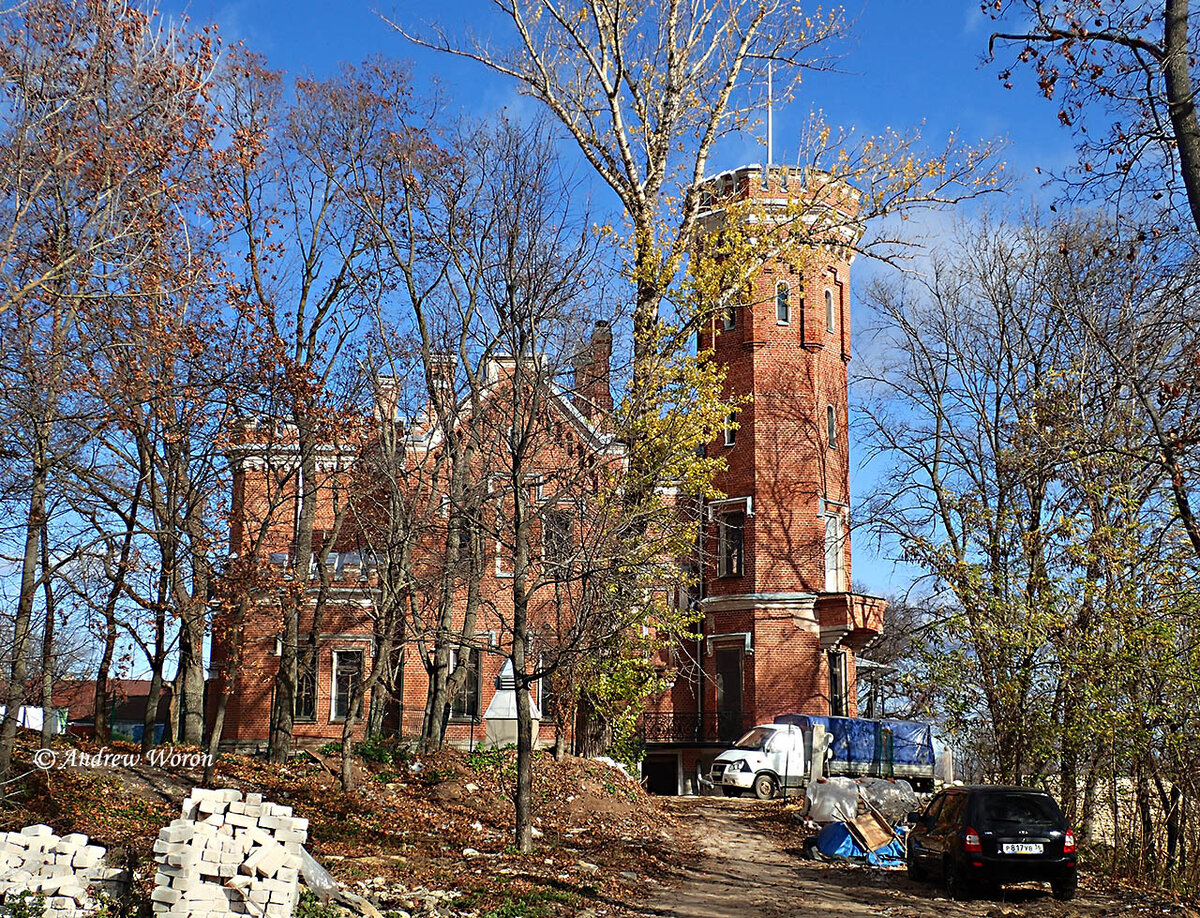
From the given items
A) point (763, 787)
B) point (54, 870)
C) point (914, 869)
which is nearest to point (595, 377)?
point (914, 869)

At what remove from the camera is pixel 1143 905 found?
1530 cm

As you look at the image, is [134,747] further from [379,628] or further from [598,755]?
[598,755]

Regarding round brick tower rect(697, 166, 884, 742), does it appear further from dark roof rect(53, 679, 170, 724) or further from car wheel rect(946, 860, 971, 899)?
car wheel rect(946, 860, 971, 899)

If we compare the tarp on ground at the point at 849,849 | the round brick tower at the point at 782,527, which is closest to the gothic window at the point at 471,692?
the round brick tower at the point at 782,527

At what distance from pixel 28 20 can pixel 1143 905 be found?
17882 millimetres

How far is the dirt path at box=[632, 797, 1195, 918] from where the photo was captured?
1443 centimetres

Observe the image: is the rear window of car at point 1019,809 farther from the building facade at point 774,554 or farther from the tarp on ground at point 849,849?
the building facade at point 774,554

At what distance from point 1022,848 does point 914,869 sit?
8.51 ft

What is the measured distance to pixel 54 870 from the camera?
11.2m

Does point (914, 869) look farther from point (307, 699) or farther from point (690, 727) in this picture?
point (307, 699)

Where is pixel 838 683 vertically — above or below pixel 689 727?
above

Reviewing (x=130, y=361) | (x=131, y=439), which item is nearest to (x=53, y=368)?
(x=130, y=361)

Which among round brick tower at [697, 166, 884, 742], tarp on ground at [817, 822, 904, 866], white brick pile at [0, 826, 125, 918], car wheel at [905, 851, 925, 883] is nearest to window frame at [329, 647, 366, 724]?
round brick tower at [697, 166, 884, 742]

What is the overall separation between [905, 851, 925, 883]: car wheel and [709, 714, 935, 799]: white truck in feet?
30.3
